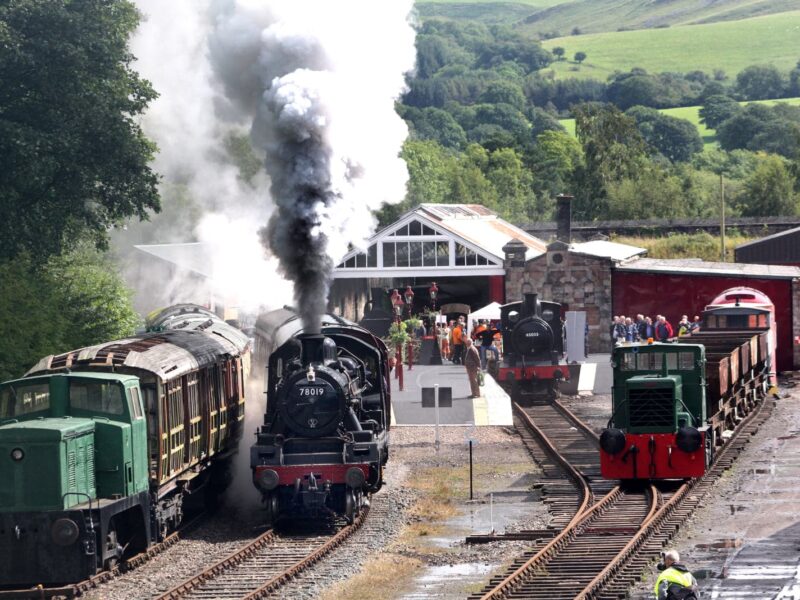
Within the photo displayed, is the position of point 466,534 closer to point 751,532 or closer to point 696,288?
point 751,532

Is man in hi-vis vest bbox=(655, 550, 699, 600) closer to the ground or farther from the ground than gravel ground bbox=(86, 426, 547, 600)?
farther from the ground

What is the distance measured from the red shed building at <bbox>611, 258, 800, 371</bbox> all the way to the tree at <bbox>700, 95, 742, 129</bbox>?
138398 millimetres

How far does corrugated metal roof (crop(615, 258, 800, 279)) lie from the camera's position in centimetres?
4522

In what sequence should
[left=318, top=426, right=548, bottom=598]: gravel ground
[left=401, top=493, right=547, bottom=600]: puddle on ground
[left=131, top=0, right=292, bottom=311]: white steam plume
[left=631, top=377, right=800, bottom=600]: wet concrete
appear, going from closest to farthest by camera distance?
1. [left=631, top=377, right=800, bottom=600]: wet concrete
2. [left=401, top=493, right=547, bottom=600]: puddle on ground
3. [left=318, top=426, right=548, bottom=598]: gravel ground
4. [left=131, top=0, right=292, bottom=311]: white steam plume

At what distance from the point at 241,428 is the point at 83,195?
12178 millimetres

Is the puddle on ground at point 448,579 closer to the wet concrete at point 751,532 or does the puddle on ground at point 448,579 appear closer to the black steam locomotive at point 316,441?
the wet concrete at point 751,532

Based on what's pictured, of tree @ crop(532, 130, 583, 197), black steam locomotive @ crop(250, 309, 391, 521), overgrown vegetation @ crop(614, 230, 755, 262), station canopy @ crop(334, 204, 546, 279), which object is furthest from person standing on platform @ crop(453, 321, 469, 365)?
tree @ crop(532, 130, 583, 197)

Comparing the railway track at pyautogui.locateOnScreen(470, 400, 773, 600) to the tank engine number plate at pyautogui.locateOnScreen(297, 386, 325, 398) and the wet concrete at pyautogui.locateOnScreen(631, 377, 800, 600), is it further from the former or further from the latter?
the tank engine number plate at pyautogui.locateOnScreen(297, 386, 325, 398)

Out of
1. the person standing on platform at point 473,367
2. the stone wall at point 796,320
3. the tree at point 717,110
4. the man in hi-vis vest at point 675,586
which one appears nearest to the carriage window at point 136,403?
the man in hi-vis vest at point 675,586

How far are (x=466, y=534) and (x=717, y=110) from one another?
17163 centimetres

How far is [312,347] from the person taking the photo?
2127cm

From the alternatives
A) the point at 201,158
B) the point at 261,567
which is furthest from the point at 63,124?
the point at 201,158

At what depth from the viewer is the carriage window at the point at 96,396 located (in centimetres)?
1828

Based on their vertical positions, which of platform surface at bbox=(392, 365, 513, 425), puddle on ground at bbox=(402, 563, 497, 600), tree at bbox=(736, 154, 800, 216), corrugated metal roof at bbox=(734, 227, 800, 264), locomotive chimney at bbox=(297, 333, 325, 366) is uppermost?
tree at bbox=(736, 154, 800, 216)
